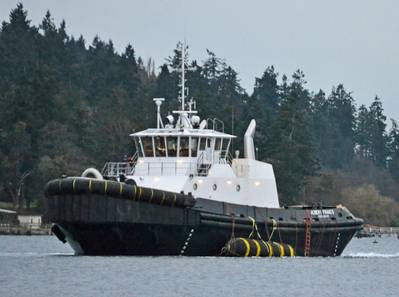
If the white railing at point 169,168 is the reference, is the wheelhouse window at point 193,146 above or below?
above

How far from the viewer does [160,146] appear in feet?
187

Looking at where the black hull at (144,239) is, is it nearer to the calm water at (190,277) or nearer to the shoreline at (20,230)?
the calm water at (190,277)

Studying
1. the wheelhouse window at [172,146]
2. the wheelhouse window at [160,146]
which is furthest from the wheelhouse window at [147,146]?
the wheelhouse window at [172,146]

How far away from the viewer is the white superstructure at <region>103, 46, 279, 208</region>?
183 ft

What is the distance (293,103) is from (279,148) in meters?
11.0

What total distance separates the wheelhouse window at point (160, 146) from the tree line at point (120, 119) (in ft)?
88.5

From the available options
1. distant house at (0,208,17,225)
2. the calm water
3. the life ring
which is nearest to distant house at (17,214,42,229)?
distant house at (0,208,17,225)

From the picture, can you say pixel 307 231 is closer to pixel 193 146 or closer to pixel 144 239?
pixel 193 146

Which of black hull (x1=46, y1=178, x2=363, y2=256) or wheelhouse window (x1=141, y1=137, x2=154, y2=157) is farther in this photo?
wheelhouse window (x1=141, y1=137, x2=154, y2=157)

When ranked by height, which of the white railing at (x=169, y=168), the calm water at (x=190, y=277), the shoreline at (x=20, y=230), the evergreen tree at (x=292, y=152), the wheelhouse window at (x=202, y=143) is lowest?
the calm water at (x=190, y=277)

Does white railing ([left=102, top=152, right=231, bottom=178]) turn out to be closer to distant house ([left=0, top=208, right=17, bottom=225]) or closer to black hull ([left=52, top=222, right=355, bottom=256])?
black hull ([left=52, top=222, right=355, bottom=256])

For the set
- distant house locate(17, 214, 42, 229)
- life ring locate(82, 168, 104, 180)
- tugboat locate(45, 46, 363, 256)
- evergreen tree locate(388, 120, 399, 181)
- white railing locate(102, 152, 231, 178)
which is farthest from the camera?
Answer: evergreen tree locate(388, 120, 399, 181)

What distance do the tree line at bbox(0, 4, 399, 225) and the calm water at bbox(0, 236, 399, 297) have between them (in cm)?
2995

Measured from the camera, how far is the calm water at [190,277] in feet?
147
